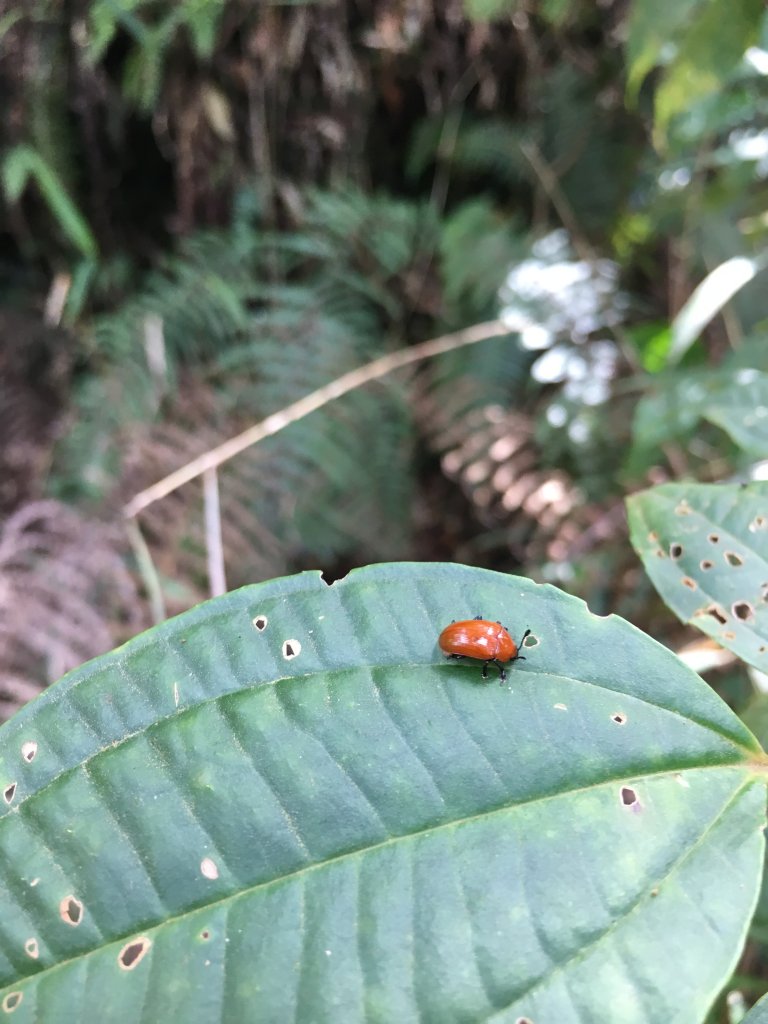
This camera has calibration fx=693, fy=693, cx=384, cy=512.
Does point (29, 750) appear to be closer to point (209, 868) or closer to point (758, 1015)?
point (209, 868)

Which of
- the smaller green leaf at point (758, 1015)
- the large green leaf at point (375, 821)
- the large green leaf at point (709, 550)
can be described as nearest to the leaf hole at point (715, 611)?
the large green leaf at point (709, 550)

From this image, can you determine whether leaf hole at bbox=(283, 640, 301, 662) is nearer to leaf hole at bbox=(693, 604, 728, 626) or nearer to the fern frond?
leaf hole at bbox=(693, 604, 728, 626)

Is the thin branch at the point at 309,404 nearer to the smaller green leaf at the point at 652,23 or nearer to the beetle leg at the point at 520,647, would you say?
the smaller green leaf at the point at 652,23

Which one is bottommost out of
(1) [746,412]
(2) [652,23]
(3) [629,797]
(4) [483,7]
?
(1) [746,412]

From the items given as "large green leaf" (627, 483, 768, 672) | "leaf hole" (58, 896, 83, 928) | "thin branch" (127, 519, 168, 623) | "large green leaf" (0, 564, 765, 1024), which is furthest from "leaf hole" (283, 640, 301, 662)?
"thin branch" (127, 519, 168, 623)

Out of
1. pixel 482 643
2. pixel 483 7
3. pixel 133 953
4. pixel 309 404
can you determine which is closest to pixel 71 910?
pixel 133 953

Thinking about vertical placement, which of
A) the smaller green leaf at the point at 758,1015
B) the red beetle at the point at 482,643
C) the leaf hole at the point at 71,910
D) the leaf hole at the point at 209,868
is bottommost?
the smaller green leaf at the point at 758,1015
